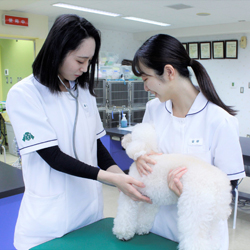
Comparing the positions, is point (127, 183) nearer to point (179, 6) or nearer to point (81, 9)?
point (179, 6)

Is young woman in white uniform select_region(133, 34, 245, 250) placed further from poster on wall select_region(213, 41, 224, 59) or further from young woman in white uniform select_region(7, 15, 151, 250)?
poster on wall select_region(213, 41, 224, 59)

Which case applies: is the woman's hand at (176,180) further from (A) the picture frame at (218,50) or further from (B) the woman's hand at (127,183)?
(A) the picture frame at (218,50)

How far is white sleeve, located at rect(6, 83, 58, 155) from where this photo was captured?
3.56 ft

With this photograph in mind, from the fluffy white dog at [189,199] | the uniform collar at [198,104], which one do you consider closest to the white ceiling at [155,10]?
the uniform collar at [198,104]

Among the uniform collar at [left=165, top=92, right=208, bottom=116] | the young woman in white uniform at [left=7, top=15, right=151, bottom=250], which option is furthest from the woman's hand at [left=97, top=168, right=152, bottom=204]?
the uniform collar at [left=165, top=92, right=208, bottom=116]

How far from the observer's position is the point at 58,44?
1.09 meters

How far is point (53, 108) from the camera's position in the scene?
1164 millimetres

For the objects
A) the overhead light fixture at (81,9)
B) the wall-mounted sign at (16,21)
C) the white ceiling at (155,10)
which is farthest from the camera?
the wall-mounted sign at (16,21)

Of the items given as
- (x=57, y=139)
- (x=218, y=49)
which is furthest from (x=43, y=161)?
(x=218, y=49)

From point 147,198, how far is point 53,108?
0.52 metres

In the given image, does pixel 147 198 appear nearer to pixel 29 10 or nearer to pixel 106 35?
pixel 29 10

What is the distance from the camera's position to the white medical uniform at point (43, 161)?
109 centimetres

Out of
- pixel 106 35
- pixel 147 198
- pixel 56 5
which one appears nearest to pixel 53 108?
pixel 147 198

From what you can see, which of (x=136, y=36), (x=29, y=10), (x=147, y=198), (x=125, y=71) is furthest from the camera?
(x=136, y=36)
